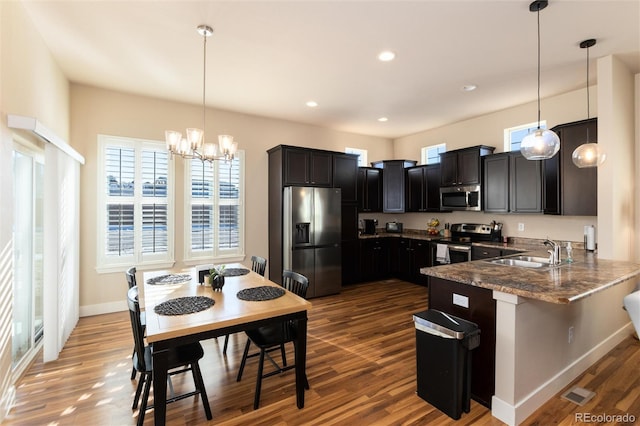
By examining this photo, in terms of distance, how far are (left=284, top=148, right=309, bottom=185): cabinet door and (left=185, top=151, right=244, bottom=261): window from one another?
0.82 metres

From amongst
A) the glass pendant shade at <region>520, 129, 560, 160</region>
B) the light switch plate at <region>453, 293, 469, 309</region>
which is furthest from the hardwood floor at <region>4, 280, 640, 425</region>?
the glass pendant shade at <region>520, 129, 560, 160</region>

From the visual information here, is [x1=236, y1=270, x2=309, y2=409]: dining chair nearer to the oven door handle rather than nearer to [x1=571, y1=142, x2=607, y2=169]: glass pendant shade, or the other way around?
[x1=571, y1=142, x2=607, y2=169]: glass pendant shade

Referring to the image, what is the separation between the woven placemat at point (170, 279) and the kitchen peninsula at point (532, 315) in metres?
2.31

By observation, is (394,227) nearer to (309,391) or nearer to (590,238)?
(590,238)

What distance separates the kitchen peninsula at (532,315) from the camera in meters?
2.05

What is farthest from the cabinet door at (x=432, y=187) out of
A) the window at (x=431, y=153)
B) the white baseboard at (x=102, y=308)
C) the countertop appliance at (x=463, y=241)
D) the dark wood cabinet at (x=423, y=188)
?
the white baseboard at (x=102, y=308)

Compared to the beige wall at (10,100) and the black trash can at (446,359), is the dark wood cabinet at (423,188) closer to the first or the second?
the black trash can at (446,359)

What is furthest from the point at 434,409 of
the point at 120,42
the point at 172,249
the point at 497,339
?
the point at 120,42

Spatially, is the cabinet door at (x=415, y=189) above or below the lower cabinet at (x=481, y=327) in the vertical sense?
above

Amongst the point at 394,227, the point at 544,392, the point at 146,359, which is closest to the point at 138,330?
the point at 146,359

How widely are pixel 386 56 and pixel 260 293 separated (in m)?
2.75

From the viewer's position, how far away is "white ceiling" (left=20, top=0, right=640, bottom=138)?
2.52 m

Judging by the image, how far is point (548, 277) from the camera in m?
2.28

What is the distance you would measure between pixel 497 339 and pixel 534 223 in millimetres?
3329
